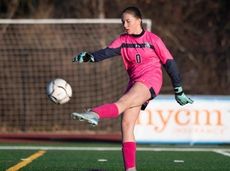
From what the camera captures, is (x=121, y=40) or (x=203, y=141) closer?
(x=121, y=40)

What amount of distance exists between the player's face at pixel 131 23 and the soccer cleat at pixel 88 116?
49.9 inches

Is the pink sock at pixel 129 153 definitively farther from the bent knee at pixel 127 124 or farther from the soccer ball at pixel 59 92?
the soccer ball at pixel 59 92

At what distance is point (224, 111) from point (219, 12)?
9.99m

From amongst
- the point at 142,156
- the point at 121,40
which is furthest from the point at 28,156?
the point at 121,40

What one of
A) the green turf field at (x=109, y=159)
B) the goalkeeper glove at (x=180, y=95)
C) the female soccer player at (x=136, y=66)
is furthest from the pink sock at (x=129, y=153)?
the green turf field at (x=109, y=159)

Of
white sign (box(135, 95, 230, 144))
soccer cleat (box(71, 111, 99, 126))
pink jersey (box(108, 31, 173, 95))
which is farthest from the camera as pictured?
white sign (box(135, 95, 230, 144))

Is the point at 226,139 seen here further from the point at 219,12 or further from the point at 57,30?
the point at 219,12

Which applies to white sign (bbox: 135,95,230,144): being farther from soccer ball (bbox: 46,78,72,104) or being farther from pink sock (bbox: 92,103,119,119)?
pink sock (bbox: 92,103,119,119)

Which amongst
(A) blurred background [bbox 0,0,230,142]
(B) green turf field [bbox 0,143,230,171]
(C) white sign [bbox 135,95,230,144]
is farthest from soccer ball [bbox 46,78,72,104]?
(A) blurred background [bbox 0,0,230,142]

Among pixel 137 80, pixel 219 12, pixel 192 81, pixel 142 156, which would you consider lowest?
pixel 142 156

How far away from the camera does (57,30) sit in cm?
2042

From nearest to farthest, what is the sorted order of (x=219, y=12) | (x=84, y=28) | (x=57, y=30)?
(x=84, y=28), (x=57, y=30), (x=219, y=12)

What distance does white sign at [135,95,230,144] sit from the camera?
1520 cm

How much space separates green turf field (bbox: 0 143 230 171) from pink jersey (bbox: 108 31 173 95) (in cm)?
141
